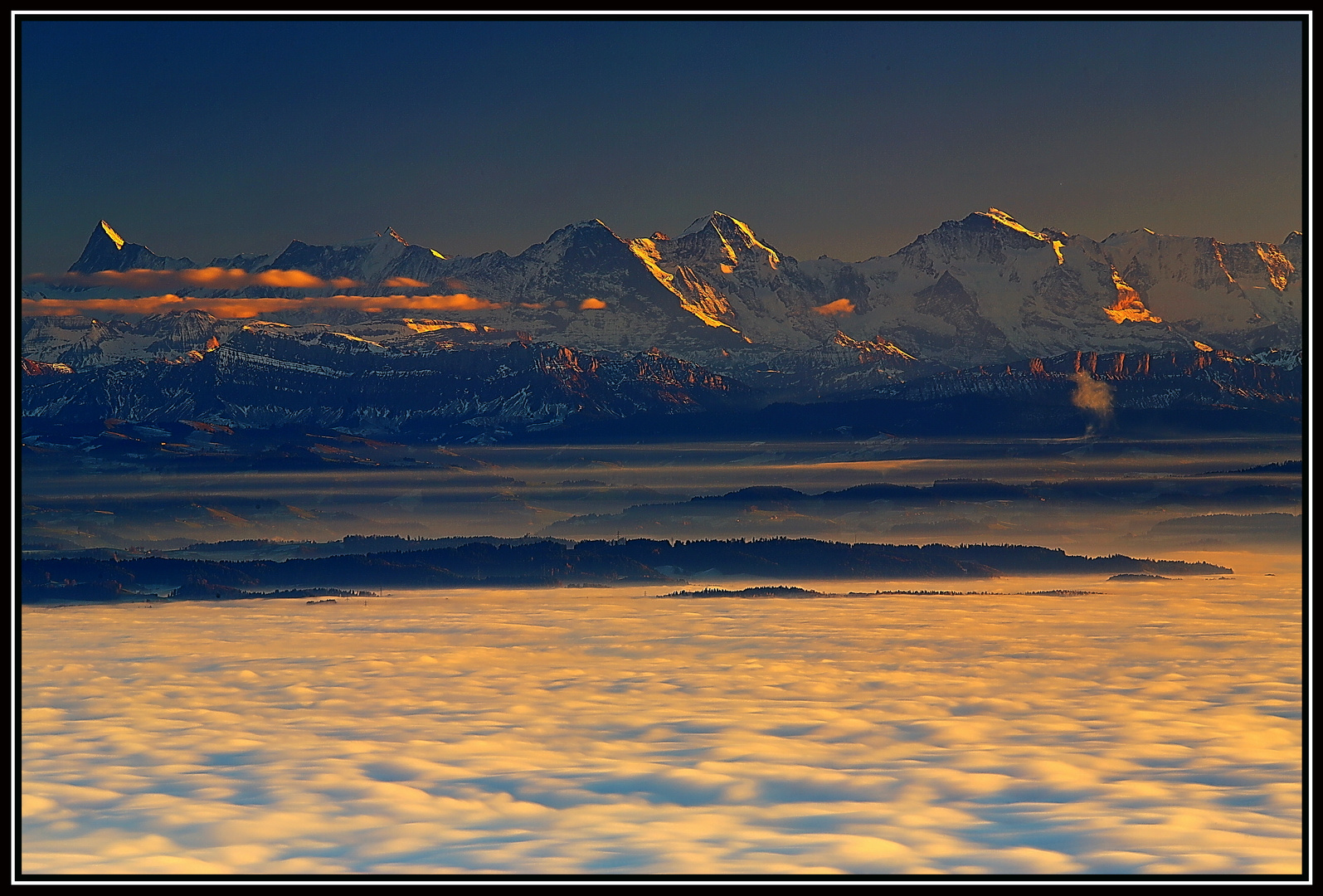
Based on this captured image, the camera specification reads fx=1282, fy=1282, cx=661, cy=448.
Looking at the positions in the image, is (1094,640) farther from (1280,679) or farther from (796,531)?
(796,531)

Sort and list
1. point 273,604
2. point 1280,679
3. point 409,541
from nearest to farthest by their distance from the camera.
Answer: point 1280,679 < point 273,604 < point 409,541

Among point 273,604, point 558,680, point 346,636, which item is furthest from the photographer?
point 273,604

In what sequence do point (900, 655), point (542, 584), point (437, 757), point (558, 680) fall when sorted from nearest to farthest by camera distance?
point (437, 757)
point (558, 680)
point (900, 655)
point (542, 584)

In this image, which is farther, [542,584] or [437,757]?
[542,584]

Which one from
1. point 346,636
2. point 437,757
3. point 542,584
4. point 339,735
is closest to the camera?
point 437,757
